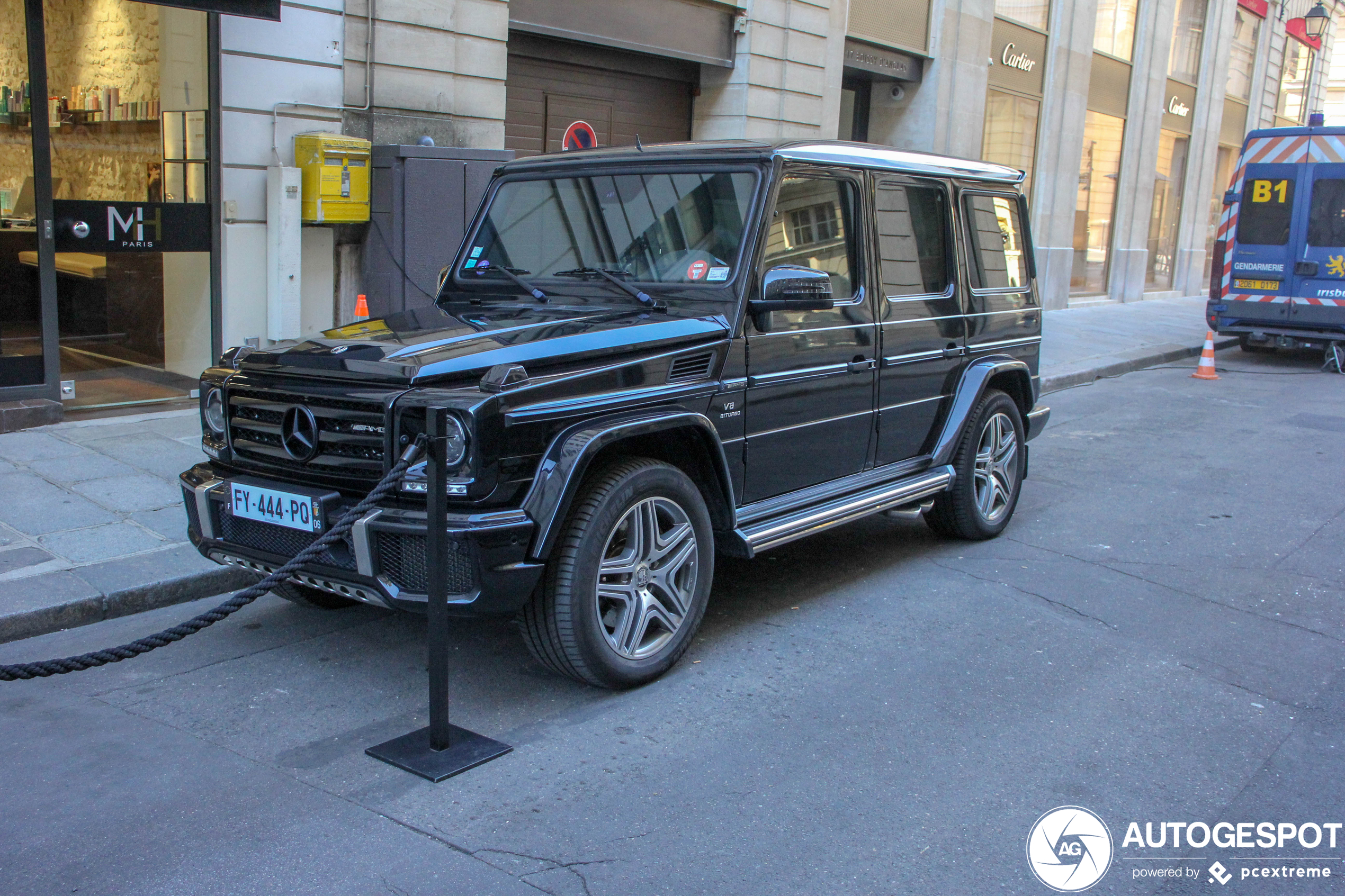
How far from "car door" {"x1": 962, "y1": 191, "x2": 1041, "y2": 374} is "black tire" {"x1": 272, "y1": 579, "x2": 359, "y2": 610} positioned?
3.45 metres

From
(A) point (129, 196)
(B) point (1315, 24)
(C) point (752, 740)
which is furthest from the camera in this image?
(B) point (1315, 24)

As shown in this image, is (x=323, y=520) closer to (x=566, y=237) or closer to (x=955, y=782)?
(x=566, y=237)

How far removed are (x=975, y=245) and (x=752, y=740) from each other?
11.1 feet

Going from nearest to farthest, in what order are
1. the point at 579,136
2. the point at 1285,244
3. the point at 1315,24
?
the point at 579,136 → the point at 1285,244 → the point at 1315,24

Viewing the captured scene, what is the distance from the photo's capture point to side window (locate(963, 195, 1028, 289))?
6.16 metres

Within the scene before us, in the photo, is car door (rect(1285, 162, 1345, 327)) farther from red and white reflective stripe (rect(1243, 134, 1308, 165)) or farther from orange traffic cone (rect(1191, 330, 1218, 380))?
orange traffic cone (rect(1191, 330, 1218, 380))

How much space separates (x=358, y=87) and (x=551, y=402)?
6822 mm

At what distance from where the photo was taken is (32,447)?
7.32 metres

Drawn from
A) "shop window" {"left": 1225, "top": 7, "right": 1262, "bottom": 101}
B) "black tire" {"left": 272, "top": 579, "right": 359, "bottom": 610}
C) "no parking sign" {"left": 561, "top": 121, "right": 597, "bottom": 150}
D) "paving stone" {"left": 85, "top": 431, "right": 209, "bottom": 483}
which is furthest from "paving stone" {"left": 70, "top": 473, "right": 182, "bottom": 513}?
"shop window" {"left": 1225, "top": 7, "right": 1262, "bottom": 101}

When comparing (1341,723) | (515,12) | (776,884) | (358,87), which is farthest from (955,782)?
(515,12)

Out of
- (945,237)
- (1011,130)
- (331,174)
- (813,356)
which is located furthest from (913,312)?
(1011,130)

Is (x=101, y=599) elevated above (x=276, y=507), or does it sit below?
below

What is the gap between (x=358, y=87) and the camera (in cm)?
964

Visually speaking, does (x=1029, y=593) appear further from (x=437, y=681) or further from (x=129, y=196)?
(x=129, y=196)
